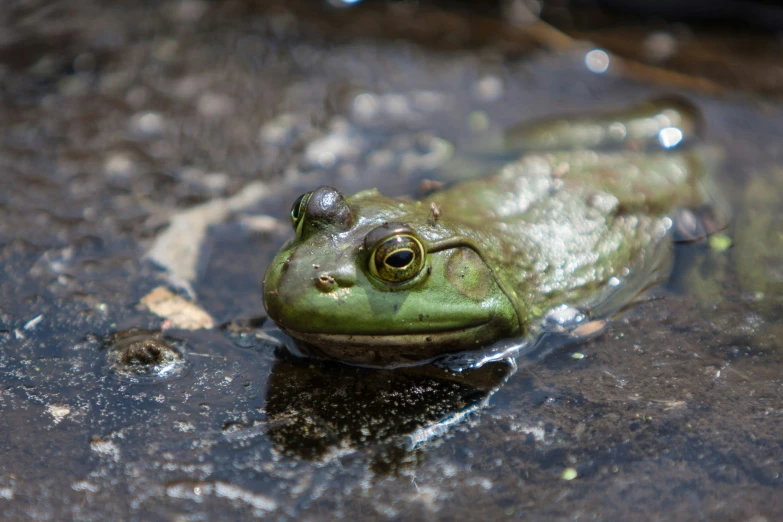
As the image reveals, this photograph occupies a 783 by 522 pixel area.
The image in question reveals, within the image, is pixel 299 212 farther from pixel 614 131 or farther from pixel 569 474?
pixel 614 131

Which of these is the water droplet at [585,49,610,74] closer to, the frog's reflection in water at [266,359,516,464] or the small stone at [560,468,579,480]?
the frog's reflection in water at [266,359,516,464]

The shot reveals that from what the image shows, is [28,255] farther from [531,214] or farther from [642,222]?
[642,222]

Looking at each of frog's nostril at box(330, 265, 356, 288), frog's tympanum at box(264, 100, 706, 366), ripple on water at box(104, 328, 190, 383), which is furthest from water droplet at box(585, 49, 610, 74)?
ripple on water at box(104, 328, 190, 383)

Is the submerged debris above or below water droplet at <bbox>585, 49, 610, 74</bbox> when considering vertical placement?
below

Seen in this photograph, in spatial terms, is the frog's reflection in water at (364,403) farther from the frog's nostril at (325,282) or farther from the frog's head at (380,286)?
the frog's nostril at (325,282)

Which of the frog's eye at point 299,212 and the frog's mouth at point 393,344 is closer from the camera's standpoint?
the frog's mouth at point 393,344

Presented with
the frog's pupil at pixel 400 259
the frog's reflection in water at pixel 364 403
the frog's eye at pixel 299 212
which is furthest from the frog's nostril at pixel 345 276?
the frog's reflection in water at pixel 364 403
